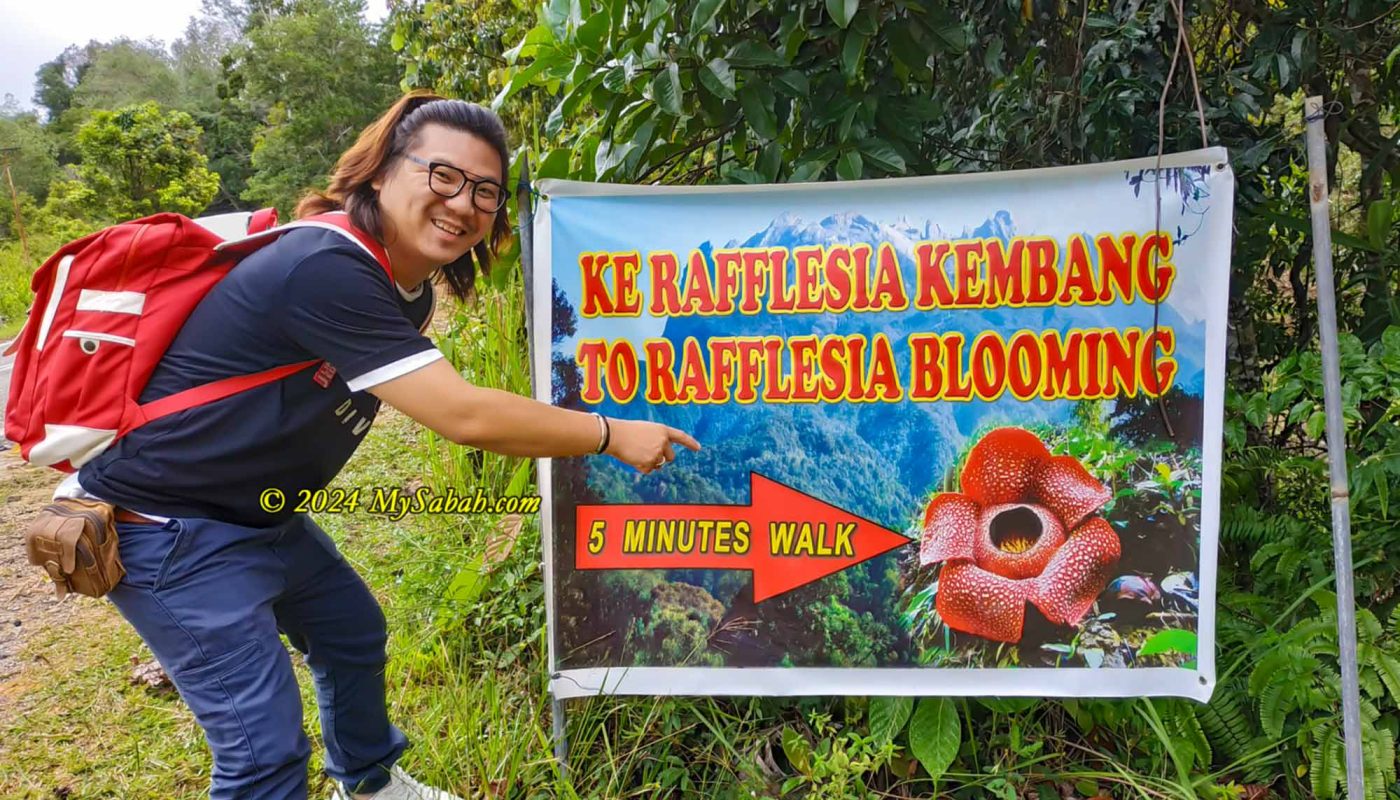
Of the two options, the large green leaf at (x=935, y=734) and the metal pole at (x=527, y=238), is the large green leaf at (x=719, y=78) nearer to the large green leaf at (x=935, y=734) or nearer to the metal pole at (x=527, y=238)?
the metal pole at (x=527, y=238)

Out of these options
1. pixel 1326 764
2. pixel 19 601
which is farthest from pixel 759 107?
pixel 19 601

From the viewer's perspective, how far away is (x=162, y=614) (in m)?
1.47

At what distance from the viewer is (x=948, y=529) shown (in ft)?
5.85

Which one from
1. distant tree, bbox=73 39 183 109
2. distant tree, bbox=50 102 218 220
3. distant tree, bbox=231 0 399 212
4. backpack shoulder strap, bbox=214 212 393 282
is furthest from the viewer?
distant tree, bbox=73 39 183 109

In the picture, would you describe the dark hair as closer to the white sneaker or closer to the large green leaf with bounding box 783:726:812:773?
the white sneaker

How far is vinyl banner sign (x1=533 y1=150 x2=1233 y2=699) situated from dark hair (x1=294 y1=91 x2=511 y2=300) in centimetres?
21

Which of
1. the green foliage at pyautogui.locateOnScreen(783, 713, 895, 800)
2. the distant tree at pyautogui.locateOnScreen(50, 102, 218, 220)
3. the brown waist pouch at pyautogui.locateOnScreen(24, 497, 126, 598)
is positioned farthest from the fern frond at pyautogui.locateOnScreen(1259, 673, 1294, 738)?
the distant tree at pyautogui.locateOnScreen(50, 102, 218, 220)

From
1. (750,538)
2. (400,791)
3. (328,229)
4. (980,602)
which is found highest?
(328,229)

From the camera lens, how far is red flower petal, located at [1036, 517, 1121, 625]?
176 centimetres

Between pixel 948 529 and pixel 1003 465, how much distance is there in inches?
7.1

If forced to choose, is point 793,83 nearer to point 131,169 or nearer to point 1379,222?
point 1379,222

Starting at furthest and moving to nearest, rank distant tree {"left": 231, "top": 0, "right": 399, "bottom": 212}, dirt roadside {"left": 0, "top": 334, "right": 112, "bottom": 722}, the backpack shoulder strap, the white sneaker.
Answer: distant tree {"left": 231, "top": 0, "right": 399, "bottom": 212} → dirt roadside {"left": 0, "top": 334, "right": 112, "bottom": 722} → the white sneaker → the backpack shoulder strap

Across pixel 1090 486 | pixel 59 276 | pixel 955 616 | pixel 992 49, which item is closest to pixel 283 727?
pixel 59 276

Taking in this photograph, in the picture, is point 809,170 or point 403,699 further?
point 403,699
